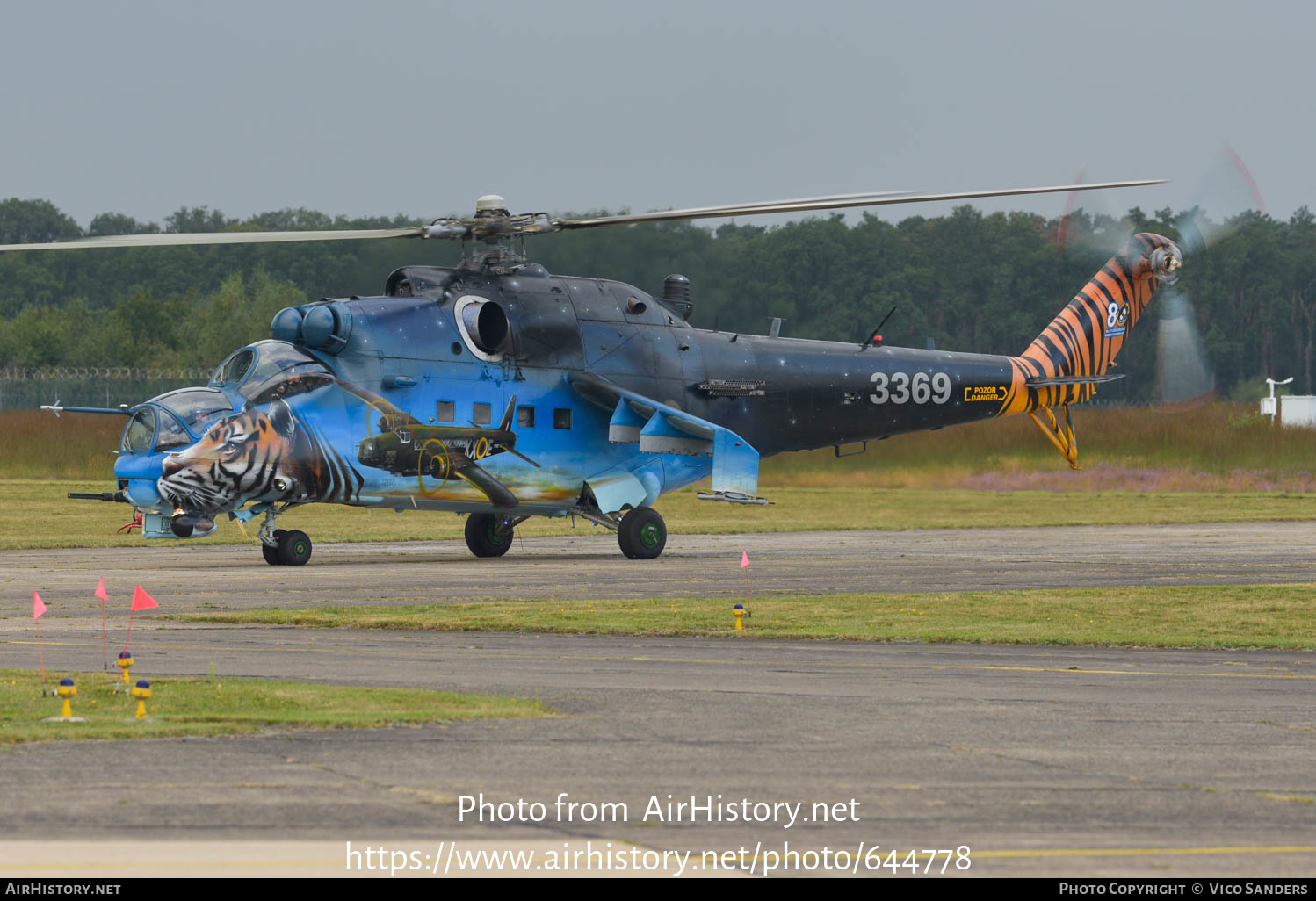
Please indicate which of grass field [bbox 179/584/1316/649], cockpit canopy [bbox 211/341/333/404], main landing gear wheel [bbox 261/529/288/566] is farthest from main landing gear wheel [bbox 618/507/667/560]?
grass field [bbox 179/584/1316/649]

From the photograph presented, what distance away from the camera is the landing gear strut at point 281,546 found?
90.3 feet

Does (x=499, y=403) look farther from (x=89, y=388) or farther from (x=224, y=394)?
(x=89, y=388)

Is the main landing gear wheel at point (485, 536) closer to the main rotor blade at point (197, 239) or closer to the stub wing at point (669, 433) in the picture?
the stub wing at point (669, 433)

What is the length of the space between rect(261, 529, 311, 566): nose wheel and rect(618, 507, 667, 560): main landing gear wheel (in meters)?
5.33

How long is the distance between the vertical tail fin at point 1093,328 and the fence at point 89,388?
33.0m

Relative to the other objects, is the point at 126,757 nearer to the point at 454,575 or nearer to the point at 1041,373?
the point at 454,575

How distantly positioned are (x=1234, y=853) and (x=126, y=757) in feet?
21.0

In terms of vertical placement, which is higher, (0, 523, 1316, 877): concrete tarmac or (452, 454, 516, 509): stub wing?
(452, 454, 516, 509): stub wing

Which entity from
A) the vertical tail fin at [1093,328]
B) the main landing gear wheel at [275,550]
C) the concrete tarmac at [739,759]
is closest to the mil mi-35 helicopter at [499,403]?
the main landing gear wheel at [275,550]

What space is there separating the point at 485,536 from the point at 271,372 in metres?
5.96

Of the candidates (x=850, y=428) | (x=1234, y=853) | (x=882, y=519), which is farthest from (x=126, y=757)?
(x=882, y=519)

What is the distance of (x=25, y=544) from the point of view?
33.1 meters

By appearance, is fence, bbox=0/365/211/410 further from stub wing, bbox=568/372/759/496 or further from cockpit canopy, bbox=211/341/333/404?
cockpit canopy, bbox=211/341/333/404

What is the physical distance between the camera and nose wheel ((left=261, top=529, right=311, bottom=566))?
27.5 meters
